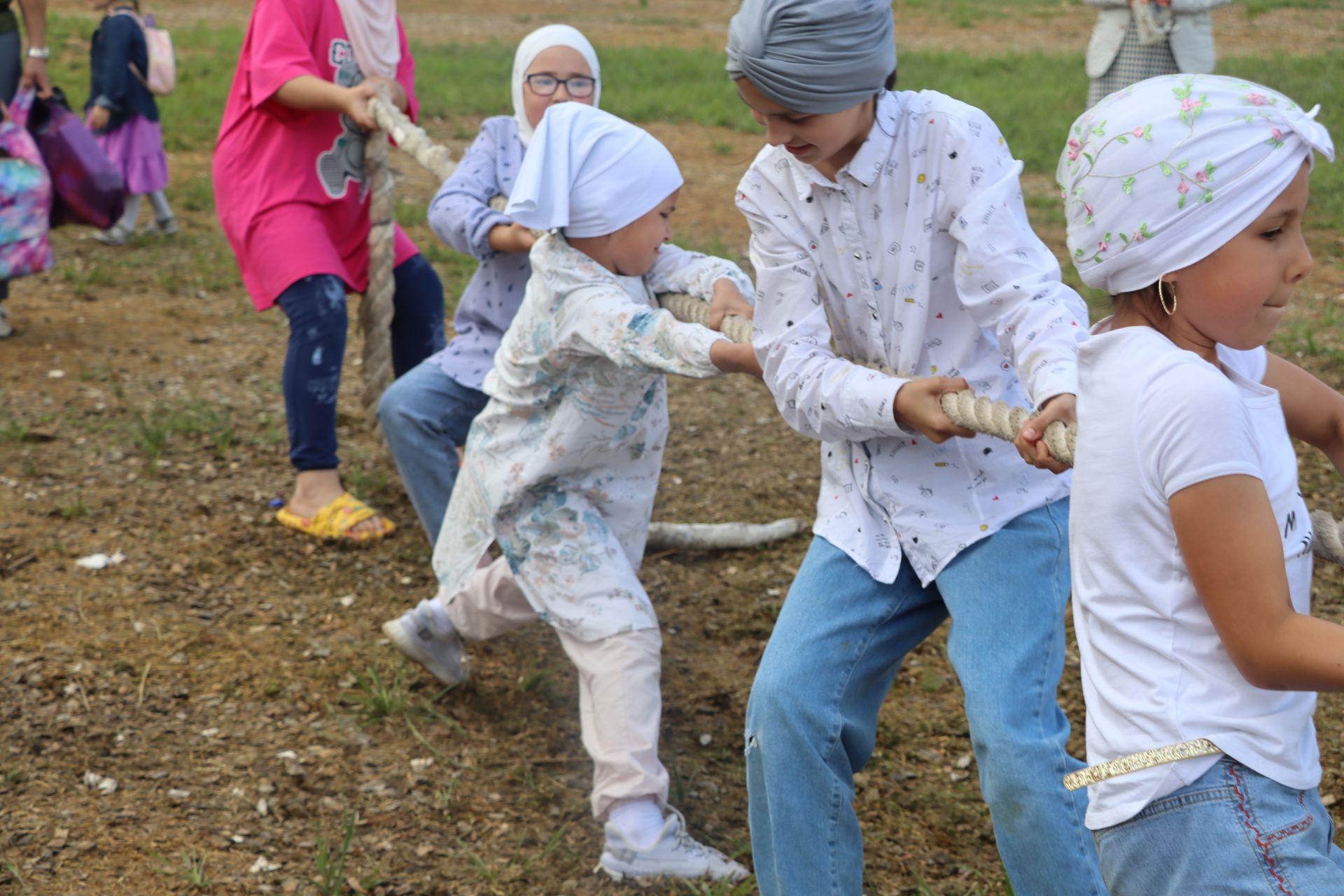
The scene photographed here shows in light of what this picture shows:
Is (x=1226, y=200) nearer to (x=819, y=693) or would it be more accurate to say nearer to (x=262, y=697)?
(x=819, y=693)

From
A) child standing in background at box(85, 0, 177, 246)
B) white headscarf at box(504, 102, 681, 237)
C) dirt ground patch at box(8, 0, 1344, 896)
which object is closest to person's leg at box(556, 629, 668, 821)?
dirt ground patch at box(8, 0, 1344, 896)

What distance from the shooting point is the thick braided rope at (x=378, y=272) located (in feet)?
13.8

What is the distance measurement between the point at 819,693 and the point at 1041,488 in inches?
18.5

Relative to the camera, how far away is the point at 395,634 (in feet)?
11.2

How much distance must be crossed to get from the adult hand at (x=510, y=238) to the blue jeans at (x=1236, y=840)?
2.29m

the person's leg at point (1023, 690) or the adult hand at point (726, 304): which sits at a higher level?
the adult hand at point (726, 304)

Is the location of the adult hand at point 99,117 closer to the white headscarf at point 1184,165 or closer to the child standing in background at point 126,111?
the child standing in background at point 126,111

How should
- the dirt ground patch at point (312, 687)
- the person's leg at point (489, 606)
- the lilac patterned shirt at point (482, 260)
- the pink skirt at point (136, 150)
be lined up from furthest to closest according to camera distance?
the pink skirt at point (136, 150), the lilac patterned shirt at point (482, 260), the person's leg at point (489, 606), the dirt ground patch at point (312, 687)

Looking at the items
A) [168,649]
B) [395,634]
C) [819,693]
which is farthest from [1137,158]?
[168,649]

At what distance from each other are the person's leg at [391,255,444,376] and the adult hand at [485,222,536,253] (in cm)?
89

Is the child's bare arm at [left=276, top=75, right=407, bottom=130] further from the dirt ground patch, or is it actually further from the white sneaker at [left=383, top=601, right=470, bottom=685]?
the white sneaker at [left=383, top=601, right=470, bottom=685]

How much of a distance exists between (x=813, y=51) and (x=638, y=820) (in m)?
1.48

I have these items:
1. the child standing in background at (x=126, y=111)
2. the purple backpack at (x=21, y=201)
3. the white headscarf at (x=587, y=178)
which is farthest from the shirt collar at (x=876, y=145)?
the child standing in background at (x=126, y=111)

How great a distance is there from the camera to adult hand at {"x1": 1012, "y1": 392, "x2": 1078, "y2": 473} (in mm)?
1791
